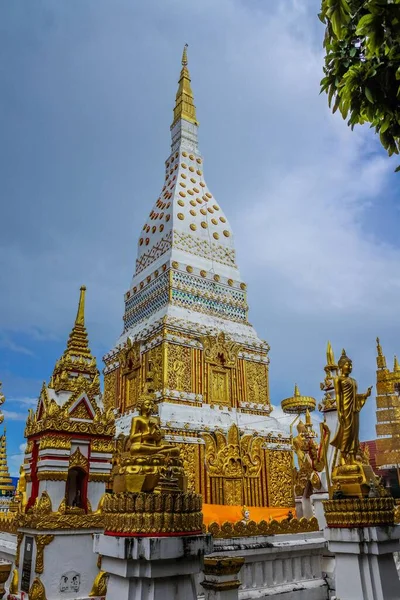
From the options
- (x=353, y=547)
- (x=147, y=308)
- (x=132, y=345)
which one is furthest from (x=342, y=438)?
(x=147, y=308)

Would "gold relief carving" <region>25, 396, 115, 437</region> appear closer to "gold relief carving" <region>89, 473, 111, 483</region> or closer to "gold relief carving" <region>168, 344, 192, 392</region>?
"gold relief carving" <region>89, 473, 111, 483</region>

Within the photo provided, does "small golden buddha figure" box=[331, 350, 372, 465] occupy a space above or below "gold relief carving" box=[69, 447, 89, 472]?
above

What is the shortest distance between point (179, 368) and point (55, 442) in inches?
346

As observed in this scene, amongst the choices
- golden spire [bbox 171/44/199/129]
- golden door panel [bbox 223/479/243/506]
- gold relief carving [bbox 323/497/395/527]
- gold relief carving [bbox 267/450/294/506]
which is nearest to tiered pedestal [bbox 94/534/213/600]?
gold relief carving [bbox 323/497/395/527]

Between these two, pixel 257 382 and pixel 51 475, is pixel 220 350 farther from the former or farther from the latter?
pixel 51 475

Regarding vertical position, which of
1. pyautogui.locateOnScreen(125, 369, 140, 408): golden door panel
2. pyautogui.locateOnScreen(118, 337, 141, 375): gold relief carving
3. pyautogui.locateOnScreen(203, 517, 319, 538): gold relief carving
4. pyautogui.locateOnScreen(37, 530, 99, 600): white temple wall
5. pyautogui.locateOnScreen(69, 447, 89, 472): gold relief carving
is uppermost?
pyautogui.locateOnScreen(118, 337, 141, 375): gold relief carving

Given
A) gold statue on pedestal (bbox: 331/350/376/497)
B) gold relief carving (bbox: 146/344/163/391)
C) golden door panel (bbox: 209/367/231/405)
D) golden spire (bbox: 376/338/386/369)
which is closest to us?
gold statue on pedestal (bbox: 331/350/376/497)

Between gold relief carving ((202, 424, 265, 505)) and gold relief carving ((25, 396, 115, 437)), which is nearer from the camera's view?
gold relief carving ((25, 396, 115, 437))

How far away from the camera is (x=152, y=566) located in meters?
4.18

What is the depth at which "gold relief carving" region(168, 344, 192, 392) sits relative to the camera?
55.6 feet

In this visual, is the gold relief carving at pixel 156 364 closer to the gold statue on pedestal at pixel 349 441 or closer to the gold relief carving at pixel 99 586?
the gold relief carving at pixel 99 586

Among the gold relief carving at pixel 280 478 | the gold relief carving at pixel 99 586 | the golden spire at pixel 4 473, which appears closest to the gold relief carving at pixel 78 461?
the gold relief carving at pixel 99 586

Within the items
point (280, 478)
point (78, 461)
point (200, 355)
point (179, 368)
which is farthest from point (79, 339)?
point (280, 478)

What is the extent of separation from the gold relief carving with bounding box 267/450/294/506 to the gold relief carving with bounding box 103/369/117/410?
6515mm
